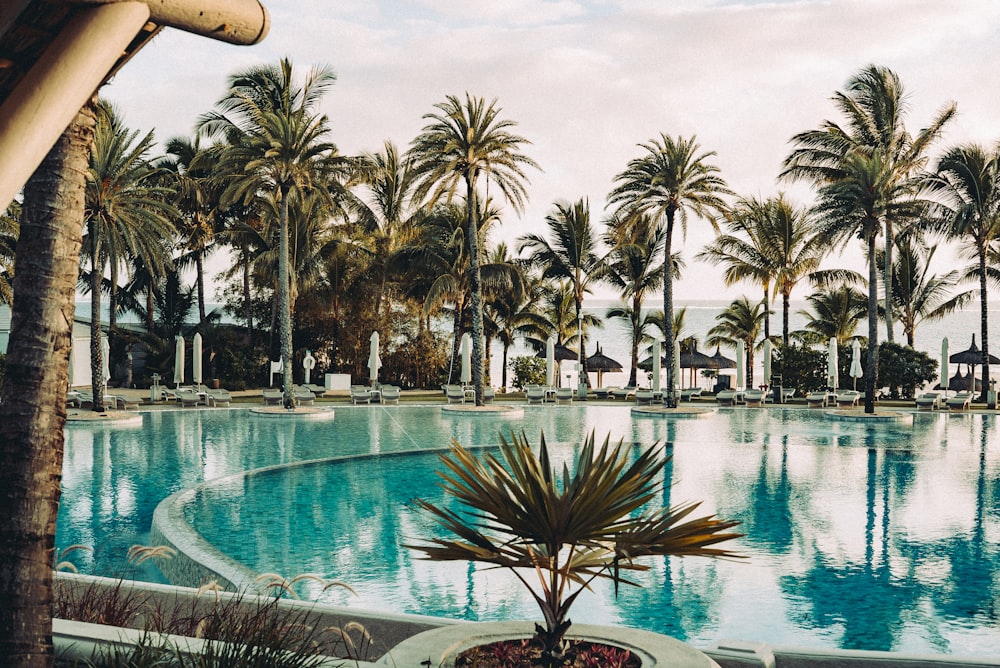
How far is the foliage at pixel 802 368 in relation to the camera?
31781 mm

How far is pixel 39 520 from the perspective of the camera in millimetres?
3789

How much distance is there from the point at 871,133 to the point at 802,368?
29.4 ft

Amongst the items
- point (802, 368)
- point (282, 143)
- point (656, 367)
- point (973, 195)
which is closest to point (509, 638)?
point (282, 143)

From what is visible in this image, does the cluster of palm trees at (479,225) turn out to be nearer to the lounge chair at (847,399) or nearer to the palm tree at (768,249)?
the palm tree at (768,249)

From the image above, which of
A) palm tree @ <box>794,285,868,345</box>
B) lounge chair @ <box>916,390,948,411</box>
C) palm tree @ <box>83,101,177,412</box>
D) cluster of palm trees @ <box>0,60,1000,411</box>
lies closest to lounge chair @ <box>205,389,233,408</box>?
cluster of palm trees @ <box>0,60,1000,411</box>

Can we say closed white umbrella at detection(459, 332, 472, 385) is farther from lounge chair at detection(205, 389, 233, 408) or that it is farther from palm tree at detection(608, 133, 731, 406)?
lounge chair at detection(205, 389, 233, 408)

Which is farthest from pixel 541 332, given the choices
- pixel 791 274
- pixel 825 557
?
pixel 825 557

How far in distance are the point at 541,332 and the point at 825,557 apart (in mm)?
29729

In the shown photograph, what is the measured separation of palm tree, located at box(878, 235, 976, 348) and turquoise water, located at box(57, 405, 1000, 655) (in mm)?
16702

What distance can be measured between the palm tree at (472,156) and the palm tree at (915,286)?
18.1m

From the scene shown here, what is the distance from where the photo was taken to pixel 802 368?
31.9 m

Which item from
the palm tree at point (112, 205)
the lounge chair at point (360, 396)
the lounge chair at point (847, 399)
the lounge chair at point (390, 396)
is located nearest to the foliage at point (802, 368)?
the lounge chair at point (847, 399)

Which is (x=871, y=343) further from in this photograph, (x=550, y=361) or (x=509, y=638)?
(x=509, y=638)

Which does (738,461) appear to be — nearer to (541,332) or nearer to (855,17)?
(855,17)
